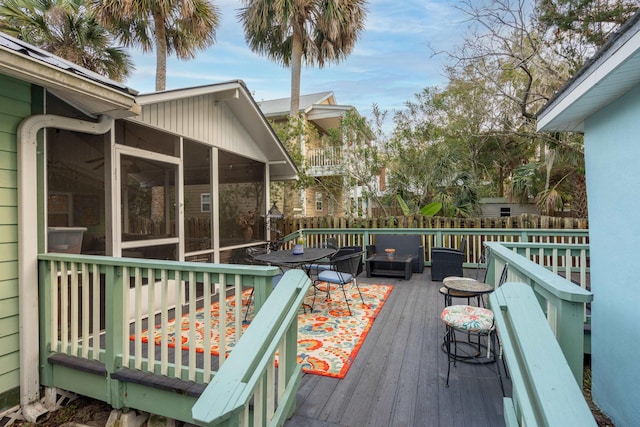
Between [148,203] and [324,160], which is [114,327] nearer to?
[148,203]

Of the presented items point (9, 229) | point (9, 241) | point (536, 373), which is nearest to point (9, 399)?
point (9, 241)

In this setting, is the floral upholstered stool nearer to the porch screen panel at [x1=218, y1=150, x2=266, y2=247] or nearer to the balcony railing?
the porch screen panel at [x1=218, y1=150, x2=266, y2=247]

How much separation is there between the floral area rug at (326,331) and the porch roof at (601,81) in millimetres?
3065

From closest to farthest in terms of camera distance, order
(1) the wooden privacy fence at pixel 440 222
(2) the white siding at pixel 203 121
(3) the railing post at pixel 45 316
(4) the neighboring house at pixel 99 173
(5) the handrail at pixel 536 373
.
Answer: (5) the handrail at pixel 536 373 → (4) the neighboring house at pixel 99 173 → (3) the railing post at pixel 45 316 → (2) the white siding at pixel 203 121 → (1) the wooden privacy fence at pixel 440 222

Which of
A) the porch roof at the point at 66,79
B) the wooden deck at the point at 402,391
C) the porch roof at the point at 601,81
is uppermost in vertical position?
the porch roof at the point at 66,79

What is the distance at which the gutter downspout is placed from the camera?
109 inches

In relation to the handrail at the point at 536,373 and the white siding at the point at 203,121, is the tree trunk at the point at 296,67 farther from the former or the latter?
the handrail at the point at 536,373

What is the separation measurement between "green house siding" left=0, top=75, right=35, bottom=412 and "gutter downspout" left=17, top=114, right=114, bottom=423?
0.04 metres

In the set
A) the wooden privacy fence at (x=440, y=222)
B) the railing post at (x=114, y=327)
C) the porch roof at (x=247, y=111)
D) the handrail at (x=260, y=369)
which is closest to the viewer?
the handrail at (x=260, y=369)

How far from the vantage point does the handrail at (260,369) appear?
132cm

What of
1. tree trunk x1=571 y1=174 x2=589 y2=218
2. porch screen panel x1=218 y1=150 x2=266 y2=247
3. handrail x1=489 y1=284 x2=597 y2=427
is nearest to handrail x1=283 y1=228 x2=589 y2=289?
porch screen panel x1=218 y1=150 x2=266 y2=247

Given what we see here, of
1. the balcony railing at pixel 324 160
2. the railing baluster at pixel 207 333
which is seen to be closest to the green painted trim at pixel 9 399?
the railing baluster at pixel 207 333

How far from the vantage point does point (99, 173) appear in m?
3.71

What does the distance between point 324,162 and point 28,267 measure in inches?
397
